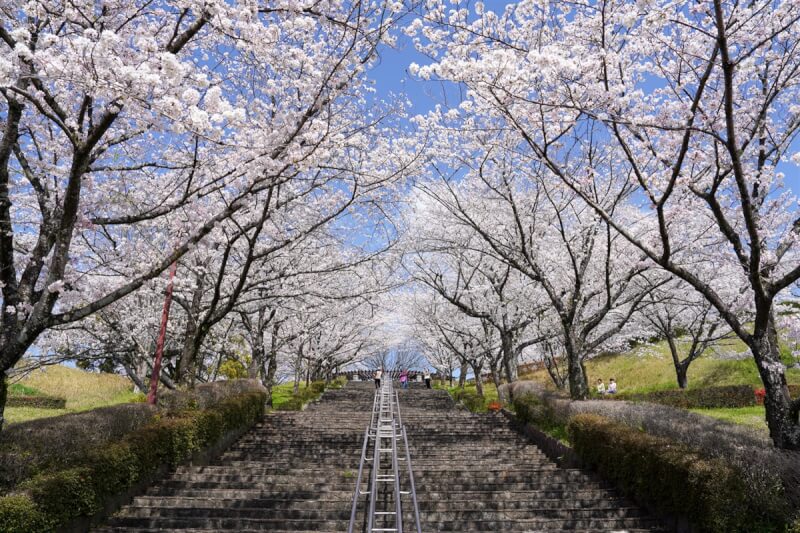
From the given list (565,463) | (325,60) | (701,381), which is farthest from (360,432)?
(701,381)

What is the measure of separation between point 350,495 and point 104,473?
343cm

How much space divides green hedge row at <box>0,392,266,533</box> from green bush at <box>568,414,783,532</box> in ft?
24.4

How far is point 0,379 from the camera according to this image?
7398 millimetres

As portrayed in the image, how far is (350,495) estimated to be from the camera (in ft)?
28.7

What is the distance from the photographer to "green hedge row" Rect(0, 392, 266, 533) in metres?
6.12

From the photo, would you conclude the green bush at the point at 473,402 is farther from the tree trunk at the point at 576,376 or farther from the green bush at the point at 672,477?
the green bush at the point at 672,477

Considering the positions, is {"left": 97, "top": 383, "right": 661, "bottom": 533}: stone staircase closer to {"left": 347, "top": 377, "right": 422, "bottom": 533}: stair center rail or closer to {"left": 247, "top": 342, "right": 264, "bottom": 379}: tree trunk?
{"left": 347, "top": 377, "right": 422, "bottom": 533}: stair center rail

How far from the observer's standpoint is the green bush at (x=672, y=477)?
21.1ft

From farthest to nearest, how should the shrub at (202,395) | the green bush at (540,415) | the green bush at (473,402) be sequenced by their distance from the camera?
the green bush at (473,402) → the green bush at (540,415) → the shrub at (202,395)

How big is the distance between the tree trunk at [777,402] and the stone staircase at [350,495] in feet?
6.97

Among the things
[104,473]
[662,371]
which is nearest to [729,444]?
[104,473]

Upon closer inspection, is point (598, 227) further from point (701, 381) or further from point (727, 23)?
point (701, 381)

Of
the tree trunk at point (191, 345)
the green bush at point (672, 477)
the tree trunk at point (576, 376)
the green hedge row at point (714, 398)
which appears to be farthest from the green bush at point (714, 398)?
the tree trunk at point (191, 345)

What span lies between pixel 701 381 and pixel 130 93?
31.1 metres
